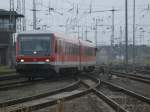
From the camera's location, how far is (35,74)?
2781cm

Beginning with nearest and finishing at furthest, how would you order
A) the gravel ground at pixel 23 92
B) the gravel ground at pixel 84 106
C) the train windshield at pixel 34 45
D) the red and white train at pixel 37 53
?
the gravel ground at pixel 84 106
the gravel ground at pixel 23 92
the red and white train at pixel 37 53
the train windshield at pixel 34 45

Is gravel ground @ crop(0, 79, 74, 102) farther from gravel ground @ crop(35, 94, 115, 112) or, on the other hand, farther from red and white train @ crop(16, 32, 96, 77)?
red and white train @ crop(16, 32, 96, 77)

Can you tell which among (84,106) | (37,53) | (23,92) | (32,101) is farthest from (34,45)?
(84,106)

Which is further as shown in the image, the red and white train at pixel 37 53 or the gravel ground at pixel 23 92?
the red and white train at pixel 37 53

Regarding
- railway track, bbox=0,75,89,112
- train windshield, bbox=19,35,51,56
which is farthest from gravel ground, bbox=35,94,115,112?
train windshield, bbox=19,35,51,56

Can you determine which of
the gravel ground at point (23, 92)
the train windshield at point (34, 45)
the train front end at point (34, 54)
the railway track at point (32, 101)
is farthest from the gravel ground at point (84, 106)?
the train windshield at point (34, 45)

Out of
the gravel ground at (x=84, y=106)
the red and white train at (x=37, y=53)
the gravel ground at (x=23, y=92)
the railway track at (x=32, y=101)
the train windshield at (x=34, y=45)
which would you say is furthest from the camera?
the train windshield at (x=34, y=45)

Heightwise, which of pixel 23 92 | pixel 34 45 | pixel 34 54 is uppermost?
pixel 34 45

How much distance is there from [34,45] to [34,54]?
550 millimetres

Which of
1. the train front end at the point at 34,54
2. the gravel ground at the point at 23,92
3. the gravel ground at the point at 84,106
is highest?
the train front end at the point at 34,54

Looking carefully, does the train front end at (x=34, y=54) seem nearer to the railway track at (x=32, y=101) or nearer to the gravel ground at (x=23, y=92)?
the gravel ground at (x=23, y=92)

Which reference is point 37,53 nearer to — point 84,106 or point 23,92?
point 23,92

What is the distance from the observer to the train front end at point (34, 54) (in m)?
27.3

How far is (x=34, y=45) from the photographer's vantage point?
90.7 feet
